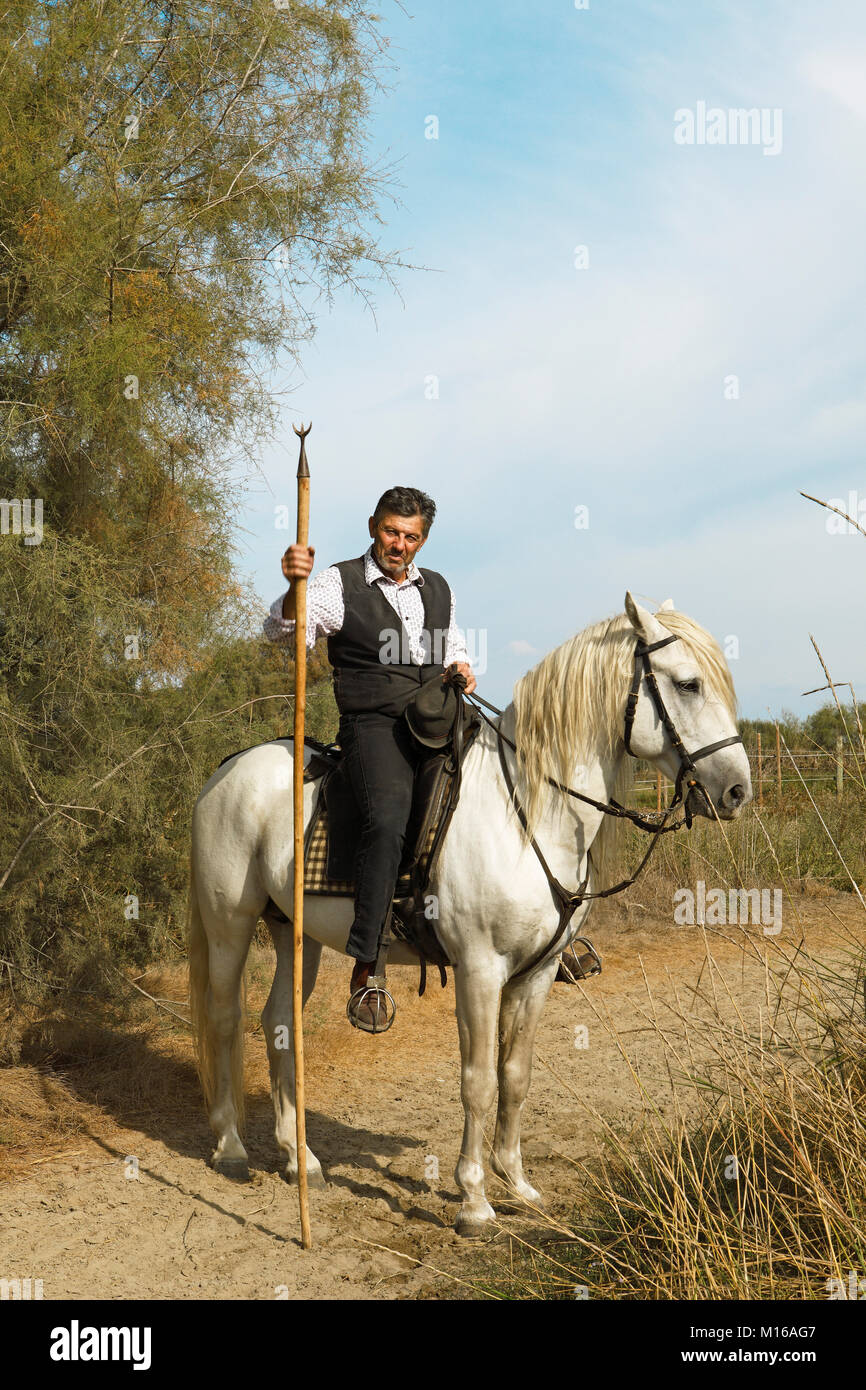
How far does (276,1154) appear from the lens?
4.90 metres

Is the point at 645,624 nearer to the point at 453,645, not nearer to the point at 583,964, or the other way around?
the point at 453,645

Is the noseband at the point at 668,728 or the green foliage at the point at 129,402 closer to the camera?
the noseband at the point at 668,728

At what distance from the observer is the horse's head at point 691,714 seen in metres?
3.58

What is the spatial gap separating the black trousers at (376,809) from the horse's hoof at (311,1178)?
3.91 ft

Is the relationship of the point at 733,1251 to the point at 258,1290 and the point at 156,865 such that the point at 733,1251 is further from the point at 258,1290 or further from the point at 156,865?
the point at 156,865

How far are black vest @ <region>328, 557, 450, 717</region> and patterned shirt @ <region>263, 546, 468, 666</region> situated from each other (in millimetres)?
37

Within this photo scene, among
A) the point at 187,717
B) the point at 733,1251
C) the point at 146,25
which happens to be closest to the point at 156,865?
the point at 187,717

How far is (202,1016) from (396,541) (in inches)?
100

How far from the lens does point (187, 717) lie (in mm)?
6484

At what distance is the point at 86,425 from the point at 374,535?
2524mm

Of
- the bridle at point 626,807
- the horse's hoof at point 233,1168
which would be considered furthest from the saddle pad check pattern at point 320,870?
the horse's hoof at point 233,1168

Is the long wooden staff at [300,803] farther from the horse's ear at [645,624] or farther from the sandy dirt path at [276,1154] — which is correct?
the horse's ear at [645,624]

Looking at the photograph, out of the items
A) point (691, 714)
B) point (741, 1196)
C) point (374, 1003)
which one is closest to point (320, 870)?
point (374, 1003)

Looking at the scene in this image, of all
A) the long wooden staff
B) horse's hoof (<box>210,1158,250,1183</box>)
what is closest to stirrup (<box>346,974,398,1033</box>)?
the long wooden staff
